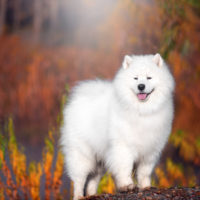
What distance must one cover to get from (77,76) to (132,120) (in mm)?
7730

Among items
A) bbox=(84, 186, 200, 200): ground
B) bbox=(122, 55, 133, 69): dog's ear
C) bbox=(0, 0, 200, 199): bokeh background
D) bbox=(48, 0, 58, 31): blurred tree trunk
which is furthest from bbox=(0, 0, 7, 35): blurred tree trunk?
bbox=(84, 186, 200, 200): ground

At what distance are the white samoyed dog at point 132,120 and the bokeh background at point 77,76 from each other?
1078 millimetres

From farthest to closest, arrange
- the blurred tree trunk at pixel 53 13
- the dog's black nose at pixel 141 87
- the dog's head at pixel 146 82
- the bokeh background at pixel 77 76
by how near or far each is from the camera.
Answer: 1. the blurred tree trunk at pixel 53 13
2. the bokeh background at pixel 77 76
3. the dog's head at pixel 146 82
4. the dog's black nose at pixel 141 87

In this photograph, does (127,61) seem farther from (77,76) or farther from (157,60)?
(77,76)

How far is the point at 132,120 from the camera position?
4.07 m

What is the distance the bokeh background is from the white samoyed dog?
1.08 m

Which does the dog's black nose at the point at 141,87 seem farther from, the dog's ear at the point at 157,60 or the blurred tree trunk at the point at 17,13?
the blurred tree trunk at the point at 17,13

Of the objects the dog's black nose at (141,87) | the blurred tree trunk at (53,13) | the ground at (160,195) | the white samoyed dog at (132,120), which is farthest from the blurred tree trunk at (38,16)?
the ground at (160,195)

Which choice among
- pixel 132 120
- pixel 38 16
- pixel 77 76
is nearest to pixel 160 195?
pixel 132 120

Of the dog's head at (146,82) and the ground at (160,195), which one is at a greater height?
the dog's head at (146,82)

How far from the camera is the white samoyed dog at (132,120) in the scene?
13.1 ft

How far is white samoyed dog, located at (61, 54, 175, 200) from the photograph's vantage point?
13.1 feet

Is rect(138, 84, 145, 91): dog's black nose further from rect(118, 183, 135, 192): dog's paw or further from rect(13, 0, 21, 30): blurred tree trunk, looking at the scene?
rect(13, 0, 21, 30): blurred tree trunk

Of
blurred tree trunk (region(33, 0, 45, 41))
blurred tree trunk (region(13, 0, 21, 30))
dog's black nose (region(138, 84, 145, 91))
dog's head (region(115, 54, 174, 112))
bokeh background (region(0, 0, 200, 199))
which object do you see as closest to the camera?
dog's black nose (region(138, 84, 145, 91))
